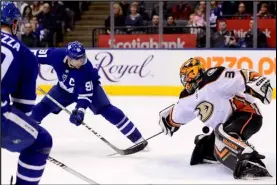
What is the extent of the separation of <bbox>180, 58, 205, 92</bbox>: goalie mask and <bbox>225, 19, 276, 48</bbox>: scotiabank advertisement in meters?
3.28

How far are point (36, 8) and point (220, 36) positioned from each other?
1927 mm

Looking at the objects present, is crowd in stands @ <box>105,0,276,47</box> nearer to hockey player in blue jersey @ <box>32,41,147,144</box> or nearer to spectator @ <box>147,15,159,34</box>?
spectator @ <box>147,15,159,34</box>

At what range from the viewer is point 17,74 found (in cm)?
213

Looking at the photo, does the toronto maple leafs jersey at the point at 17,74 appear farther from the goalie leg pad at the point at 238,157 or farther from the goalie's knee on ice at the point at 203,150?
the goalie's knee on ice at the point at 203,150

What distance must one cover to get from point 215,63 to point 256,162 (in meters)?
3.27

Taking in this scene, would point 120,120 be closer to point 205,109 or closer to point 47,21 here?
point 205,109

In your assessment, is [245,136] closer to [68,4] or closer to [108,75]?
[108,75]

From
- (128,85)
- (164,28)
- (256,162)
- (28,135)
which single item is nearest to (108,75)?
(128,85)

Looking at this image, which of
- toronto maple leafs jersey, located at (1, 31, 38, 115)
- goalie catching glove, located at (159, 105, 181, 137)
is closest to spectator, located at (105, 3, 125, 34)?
goalie catching glove, located at (159, 105, 181, 137)

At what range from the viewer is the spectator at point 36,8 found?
21.7 ft

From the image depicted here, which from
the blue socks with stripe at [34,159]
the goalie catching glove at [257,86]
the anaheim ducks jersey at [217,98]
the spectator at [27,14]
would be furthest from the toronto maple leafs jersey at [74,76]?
the spectator at [27,14]

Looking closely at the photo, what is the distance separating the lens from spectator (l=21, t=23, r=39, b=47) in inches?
252

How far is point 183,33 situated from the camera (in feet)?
21.1

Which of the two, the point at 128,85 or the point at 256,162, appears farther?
the point at 128,85
